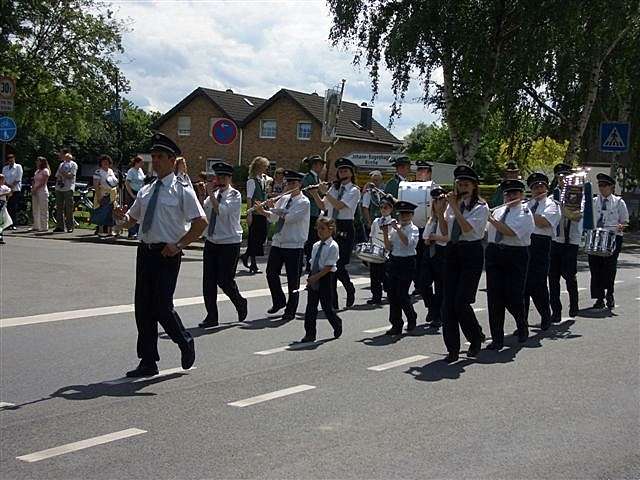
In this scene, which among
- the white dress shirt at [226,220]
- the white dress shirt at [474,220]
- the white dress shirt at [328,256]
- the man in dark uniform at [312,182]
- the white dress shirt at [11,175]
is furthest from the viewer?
the white dress shirt at [11,175]

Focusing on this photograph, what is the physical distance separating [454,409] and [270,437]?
171 cm

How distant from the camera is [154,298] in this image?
28.6 ft

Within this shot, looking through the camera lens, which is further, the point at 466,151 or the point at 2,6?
the point at 2,6

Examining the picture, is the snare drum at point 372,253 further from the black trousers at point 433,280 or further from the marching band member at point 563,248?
the marching band member at point 563,248

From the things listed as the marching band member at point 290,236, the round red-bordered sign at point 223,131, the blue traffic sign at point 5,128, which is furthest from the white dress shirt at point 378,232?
the blue traffic sign at point 5,128

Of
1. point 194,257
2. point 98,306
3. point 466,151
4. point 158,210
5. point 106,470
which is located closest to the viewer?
point 106,470

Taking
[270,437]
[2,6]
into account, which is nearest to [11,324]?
[270,437]

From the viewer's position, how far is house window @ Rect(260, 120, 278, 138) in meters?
66.8

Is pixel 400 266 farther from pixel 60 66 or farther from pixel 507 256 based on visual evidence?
pixel 60 66

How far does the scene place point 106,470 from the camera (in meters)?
6.06

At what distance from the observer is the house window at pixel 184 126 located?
7075 centimetres

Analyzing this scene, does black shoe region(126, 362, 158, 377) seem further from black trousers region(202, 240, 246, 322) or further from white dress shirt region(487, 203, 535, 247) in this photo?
white dress shirt region(487, 203, 535, 247)

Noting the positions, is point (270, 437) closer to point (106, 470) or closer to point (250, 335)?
point (106, 470)

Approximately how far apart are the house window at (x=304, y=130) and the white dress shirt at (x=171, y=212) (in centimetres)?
5715
